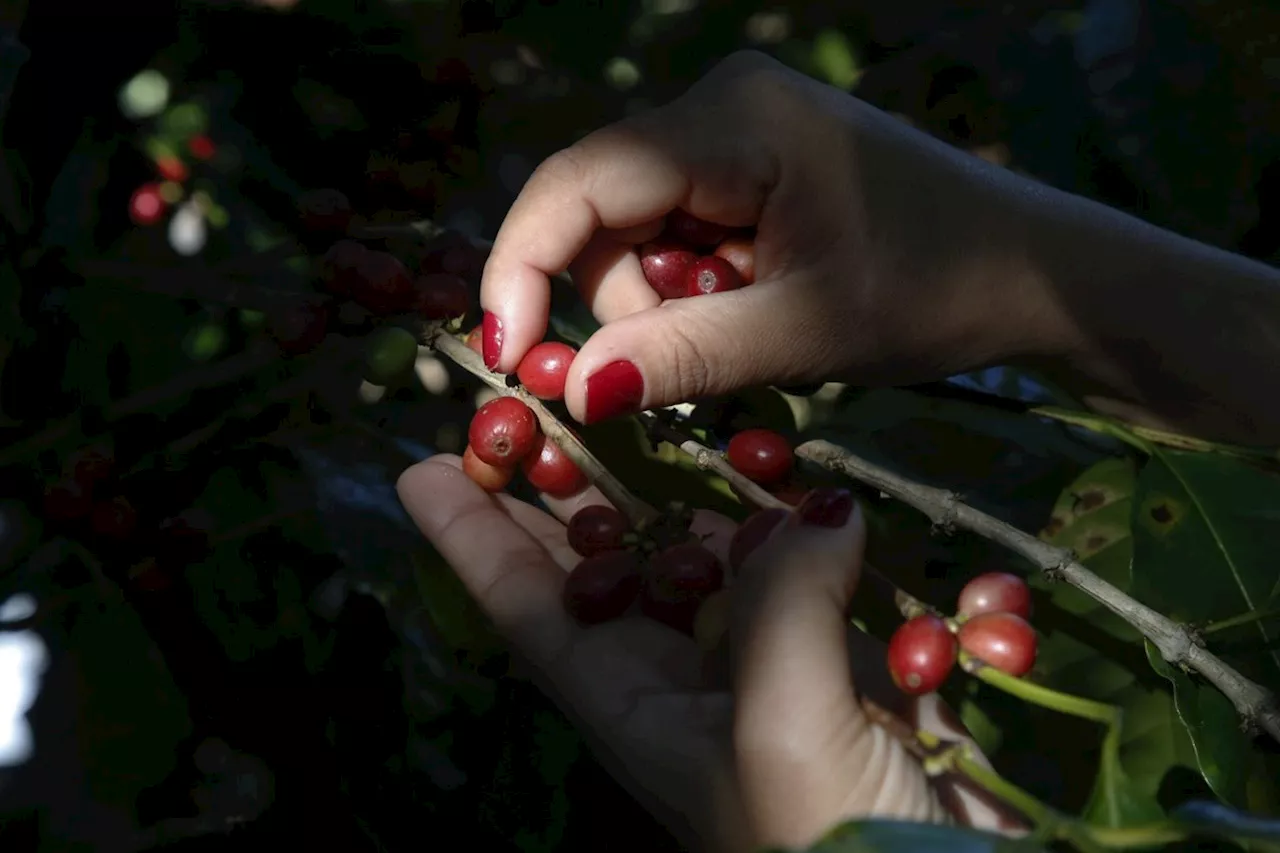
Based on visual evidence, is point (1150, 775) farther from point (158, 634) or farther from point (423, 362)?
point (158, 634)

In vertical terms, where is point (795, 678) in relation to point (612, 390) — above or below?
below

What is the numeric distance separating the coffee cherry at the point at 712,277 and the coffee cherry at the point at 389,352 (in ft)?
1.64

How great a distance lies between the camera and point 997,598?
49.2 inches

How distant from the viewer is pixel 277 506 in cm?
198

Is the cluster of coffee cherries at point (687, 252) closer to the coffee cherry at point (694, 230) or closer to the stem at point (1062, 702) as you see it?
the coffee cherry at point (694, 230)

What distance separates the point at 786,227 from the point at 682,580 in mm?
691

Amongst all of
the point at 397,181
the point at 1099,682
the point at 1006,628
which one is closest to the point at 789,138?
the point at 397,181

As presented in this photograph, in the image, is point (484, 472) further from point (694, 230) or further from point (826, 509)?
point (826, 509)

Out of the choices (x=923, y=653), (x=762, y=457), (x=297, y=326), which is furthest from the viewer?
(x=297, y=326)

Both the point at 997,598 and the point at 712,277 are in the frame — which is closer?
the point at 997,598

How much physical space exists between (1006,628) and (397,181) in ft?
4.64

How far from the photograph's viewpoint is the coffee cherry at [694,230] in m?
1.79

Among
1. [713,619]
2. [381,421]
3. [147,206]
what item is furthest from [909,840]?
[147,206]

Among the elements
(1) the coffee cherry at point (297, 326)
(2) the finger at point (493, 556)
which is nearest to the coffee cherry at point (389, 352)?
(1) the coffee cherry at point (297, 326)
